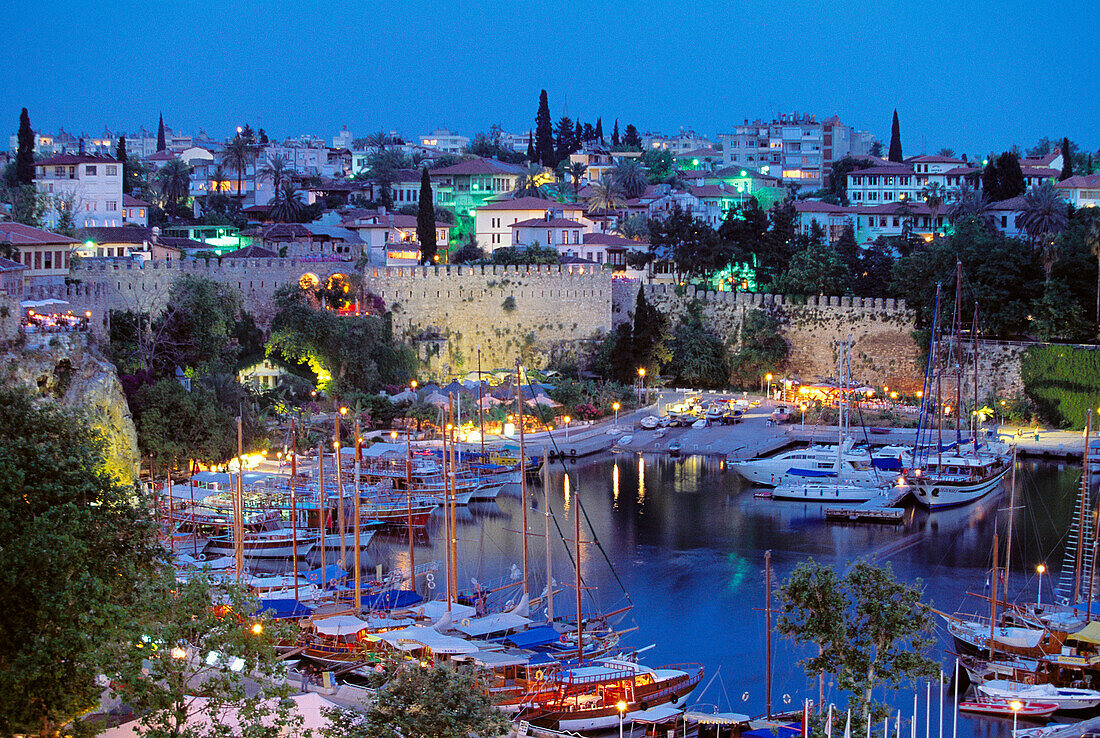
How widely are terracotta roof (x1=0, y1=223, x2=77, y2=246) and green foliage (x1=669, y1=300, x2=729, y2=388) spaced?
16585 mm

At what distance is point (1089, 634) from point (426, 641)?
29.5 feet

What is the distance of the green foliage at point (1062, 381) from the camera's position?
3403cm

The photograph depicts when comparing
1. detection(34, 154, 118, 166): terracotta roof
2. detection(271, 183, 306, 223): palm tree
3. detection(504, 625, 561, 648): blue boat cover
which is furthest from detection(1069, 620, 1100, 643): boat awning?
detection(271, 183, 306, 223): palm tree

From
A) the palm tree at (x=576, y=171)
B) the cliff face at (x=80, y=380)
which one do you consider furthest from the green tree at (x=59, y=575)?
the palm tree at (x=576, y=171)

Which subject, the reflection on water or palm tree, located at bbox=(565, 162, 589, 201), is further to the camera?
palm tree, located at bbox=(565, 162, 589, 201)

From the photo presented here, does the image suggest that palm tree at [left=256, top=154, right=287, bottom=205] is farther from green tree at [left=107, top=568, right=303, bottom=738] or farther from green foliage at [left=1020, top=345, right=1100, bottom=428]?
green tree at [left=107, top=568, right=303, bottom=738]

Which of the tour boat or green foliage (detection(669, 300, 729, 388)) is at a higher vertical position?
green foliage (detection(669, 300, 729, 388))

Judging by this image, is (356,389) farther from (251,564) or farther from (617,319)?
(251,564)

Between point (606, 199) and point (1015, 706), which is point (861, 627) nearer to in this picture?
point (1015, 706)

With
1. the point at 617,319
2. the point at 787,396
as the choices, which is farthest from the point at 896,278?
the point at 617,319

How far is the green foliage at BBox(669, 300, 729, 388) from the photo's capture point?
1507 inches

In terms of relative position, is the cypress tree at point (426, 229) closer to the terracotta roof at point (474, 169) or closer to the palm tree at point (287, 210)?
the palm tree at point (287, 210)

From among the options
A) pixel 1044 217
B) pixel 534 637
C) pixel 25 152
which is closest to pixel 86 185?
pixel 25 152

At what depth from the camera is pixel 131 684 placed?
11820mm
